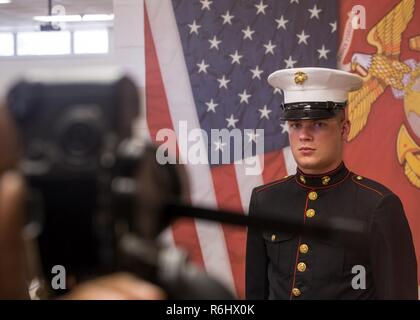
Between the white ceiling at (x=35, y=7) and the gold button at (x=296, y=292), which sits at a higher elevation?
the white ceiling at (x=35, y=7)

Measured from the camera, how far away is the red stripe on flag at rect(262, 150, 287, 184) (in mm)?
2266

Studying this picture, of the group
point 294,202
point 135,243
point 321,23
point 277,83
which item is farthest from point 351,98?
point 135,243

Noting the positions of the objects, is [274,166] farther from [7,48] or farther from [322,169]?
[7,48]

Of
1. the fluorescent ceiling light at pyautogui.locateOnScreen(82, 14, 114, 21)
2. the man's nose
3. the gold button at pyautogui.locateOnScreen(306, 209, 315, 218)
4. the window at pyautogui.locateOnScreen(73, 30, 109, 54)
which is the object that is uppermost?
the fluorescent ceiling light at pyautogui.locateOnScreen(82, 14, 114, 21)

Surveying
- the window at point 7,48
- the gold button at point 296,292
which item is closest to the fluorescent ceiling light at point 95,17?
the window at point 7,48

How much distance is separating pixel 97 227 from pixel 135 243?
15 millimetres

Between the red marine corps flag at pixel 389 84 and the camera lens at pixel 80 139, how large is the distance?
2.09 metres

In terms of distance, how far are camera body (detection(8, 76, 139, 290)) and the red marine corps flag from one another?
2094mm

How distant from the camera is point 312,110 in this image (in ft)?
4.35

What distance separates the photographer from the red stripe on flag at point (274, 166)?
7.43 ft

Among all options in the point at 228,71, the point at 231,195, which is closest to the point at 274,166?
the point at 231,195

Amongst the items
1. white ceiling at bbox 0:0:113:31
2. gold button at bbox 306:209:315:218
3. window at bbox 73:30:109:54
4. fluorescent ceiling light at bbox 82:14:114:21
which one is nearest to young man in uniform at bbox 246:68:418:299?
gold button at bbox 306:209:315:218

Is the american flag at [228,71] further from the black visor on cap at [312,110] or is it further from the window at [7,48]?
the black visor on cap at [312,110]

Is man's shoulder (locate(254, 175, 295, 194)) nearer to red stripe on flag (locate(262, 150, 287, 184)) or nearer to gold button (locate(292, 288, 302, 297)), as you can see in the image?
gold button (locate(292, 288, 302, 297))
